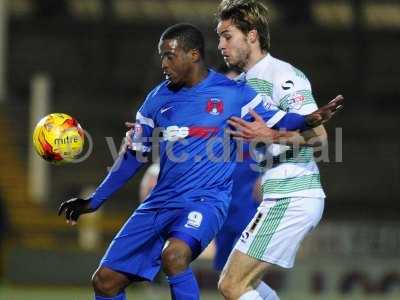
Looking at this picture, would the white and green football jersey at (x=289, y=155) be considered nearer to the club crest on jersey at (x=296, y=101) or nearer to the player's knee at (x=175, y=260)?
the club crest on jersey at (x=296, y=101)

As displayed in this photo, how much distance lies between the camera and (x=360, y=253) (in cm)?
1303

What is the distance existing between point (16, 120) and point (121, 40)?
4851 mm

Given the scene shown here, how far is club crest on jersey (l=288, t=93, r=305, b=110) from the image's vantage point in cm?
611

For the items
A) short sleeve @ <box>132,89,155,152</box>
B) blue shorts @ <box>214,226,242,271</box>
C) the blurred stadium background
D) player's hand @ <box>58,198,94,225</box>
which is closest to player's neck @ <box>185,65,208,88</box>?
short sleeve @ <box>132,89,155,152</box>

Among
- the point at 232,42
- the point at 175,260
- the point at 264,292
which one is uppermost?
the point at 232,42

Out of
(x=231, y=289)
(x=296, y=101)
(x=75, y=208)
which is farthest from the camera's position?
(x=75, y=208)

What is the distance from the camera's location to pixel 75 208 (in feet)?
20.8

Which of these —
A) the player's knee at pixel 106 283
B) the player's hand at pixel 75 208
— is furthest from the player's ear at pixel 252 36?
the player's knee at pixel 106 283

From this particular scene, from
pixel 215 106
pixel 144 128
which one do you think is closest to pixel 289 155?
pixel 215 106

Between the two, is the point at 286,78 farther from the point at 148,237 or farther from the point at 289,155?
the point at 148,237

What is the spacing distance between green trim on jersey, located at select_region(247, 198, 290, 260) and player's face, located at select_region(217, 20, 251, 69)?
945 mm

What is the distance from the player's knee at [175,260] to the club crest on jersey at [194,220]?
184mm

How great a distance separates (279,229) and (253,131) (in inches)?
25.1

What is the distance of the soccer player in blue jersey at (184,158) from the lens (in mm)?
5977
